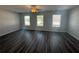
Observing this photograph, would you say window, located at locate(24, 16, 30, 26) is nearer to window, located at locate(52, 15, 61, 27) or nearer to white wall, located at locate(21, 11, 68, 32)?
white wall, located at locate(21, 11, 68, 32)

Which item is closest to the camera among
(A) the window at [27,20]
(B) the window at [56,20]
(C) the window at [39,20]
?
(B) the window at [56,20]

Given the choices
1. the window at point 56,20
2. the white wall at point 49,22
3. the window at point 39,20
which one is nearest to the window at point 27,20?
the white wall at point 49,22

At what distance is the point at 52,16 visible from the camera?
7949 millimetres

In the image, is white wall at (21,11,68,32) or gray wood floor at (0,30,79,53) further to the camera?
white wall at (21,11,68,32)

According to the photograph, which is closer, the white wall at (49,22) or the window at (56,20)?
the white wall at (49,22)

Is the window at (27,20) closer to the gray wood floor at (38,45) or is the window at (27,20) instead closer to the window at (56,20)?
the window at (56,20)

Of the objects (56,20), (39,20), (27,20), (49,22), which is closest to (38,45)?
(49,22)

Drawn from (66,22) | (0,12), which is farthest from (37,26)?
(0,12)

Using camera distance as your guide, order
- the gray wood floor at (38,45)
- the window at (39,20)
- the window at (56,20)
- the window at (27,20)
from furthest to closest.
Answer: the window at (27,20) < the window at (39,20) < the window at (56,20) < the gray wood floor at (38,45)

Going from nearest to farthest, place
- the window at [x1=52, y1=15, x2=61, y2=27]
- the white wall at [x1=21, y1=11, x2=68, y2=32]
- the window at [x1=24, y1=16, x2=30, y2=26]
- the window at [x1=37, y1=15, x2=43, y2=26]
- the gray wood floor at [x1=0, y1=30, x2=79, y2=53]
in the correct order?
1. the gray wood floor at [x1=0, y1=30, x2=79, y2=53]
2. the white wall at [x1=21, y1=11, x2=68, y2=32]
3. the window at [x1=52, y1=15, x2=61, y2=27]
4. the window at [x1=37, y1=15, x2=43, y2=26]
5. the window at [x1=24, y1=16, x2=30, y2=26]

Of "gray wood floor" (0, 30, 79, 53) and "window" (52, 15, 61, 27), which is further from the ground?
"window" (52, 15, 61, 27)

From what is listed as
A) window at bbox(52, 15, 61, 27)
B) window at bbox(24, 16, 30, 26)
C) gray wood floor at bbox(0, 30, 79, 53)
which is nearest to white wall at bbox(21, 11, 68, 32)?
window at bbox(52, 15, 61, 27)
